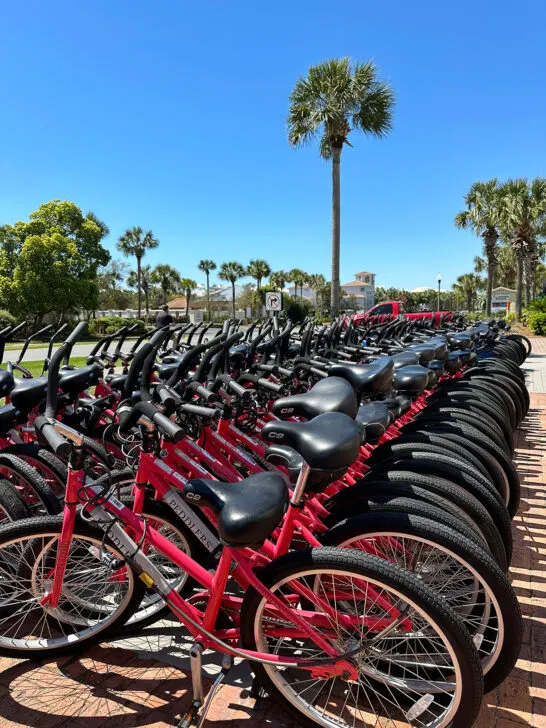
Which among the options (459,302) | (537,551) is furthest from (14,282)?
(459,302)

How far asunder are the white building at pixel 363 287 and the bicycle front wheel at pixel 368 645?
→ 105 metres

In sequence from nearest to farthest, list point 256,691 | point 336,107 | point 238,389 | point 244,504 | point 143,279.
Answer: point 244,504 → point 256,691 → point 238,389 → point 336,107 → point 143,279

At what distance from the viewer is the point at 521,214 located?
973 inches

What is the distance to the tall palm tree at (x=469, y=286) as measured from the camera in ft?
253

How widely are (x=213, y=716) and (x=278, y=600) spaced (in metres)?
0.66

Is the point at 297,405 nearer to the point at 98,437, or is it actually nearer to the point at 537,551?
the point at 98,437

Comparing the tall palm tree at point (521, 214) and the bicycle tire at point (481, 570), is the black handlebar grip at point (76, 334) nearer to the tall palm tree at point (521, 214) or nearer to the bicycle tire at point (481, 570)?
the bicycle tire at point (481, 570)

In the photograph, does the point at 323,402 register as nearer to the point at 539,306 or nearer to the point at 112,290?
the point at 539,306

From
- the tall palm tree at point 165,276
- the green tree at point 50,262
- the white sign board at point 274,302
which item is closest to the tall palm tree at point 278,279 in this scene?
the tall palm tree at point 165,276

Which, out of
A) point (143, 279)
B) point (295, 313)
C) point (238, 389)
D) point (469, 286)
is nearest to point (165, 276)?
point (143, 279)

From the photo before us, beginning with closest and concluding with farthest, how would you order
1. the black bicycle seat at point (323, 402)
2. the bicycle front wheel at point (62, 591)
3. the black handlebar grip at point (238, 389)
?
the bicycle front wheel at point (62, 591) → the black bicycle seat at point (323, 402) → the black handlebar grip at point (238, 389)

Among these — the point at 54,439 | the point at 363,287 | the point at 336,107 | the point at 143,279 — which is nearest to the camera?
the point at 54,439

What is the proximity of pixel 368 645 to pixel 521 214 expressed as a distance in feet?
90.5

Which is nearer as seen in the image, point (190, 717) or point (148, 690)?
point (190, 717)
